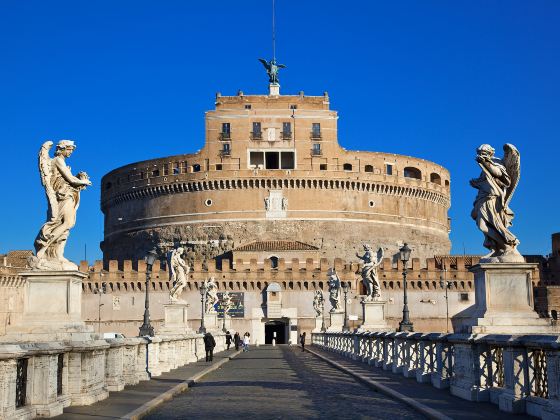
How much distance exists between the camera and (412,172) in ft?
258

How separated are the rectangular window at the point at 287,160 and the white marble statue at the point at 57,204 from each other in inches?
2439

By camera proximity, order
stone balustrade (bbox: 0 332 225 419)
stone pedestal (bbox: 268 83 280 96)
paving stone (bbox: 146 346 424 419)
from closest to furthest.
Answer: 1. stone balustrade (bbox: 0 332 225 419)
2. paving stone (bbox: 146 346 424 419)
3. stone pedestal (bbox: 268 83 280 96)

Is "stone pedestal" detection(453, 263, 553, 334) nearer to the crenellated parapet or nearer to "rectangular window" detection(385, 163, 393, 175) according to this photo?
the crenellated parapet

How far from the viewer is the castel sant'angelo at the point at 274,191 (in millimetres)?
70500

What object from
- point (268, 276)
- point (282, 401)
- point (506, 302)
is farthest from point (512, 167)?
point (268, 276)

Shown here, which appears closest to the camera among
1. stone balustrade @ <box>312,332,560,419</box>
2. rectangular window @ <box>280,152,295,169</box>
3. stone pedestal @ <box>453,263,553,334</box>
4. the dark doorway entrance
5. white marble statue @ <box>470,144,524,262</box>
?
stone balustrade @ <box>312,332,560,419</box>

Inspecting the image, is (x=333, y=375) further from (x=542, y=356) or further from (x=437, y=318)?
(x=437, y=318)

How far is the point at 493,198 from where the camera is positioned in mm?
10891

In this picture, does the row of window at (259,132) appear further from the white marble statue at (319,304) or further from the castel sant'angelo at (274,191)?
the white marble statue at (319,304)

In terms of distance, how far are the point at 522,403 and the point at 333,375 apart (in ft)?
28.7

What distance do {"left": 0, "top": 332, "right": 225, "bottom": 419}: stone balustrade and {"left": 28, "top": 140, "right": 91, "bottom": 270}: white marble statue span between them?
1.24 m

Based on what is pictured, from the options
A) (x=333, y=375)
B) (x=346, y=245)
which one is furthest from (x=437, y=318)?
(x=333, y=375)

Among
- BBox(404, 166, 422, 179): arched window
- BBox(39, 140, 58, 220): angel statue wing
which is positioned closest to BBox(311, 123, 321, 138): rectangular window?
BBox(404, 166, 422, 179): arched window

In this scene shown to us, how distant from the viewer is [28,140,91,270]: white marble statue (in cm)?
1013
